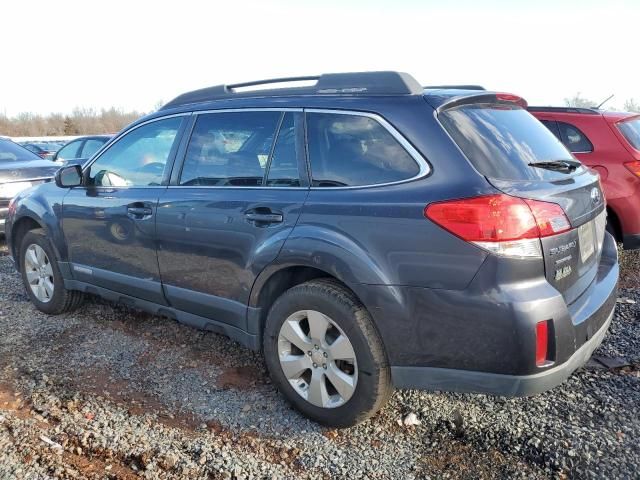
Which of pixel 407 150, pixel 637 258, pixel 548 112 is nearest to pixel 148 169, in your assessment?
pixel 407 150

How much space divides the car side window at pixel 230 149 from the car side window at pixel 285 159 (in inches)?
2.3

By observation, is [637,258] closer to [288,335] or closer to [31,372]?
[288,335]

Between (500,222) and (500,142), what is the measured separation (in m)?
0.54

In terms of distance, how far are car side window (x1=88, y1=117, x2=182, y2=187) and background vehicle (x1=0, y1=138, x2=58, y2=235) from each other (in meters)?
3.63

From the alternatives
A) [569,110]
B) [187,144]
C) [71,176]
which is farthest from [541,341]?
[569,110]

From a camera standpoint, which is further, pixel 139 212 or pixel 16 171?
pixel 16 171

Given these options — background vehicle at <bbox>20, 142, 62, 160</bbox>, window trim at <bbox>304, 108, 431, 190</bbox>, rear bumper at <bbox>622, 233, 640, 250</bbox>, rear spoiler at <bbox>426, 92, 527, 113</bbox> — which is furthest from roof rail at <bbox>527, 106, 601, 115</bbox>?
background vehicle at <bbox>20, 142, 62, 160</bbox>

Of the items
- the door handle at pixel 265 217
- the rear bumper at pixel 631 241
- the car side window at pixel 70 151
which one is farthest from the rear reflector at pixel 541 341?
the car side window at pixel 70 151

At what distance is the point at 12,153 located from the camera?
8.05m

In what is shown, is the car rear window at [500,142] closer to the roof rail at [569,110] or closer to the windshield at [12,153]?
the roof rail at [569,110]

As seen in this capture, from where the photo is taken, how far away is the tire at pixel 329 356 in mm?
2654

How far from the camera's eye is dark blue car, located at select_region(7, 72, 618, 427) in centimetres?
236

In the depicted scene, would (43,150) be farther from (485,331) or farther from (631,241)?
(485,331)

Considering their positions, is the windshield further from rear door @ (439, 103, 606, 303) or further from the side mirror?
rear door @ (439, 103, 606, 303)
